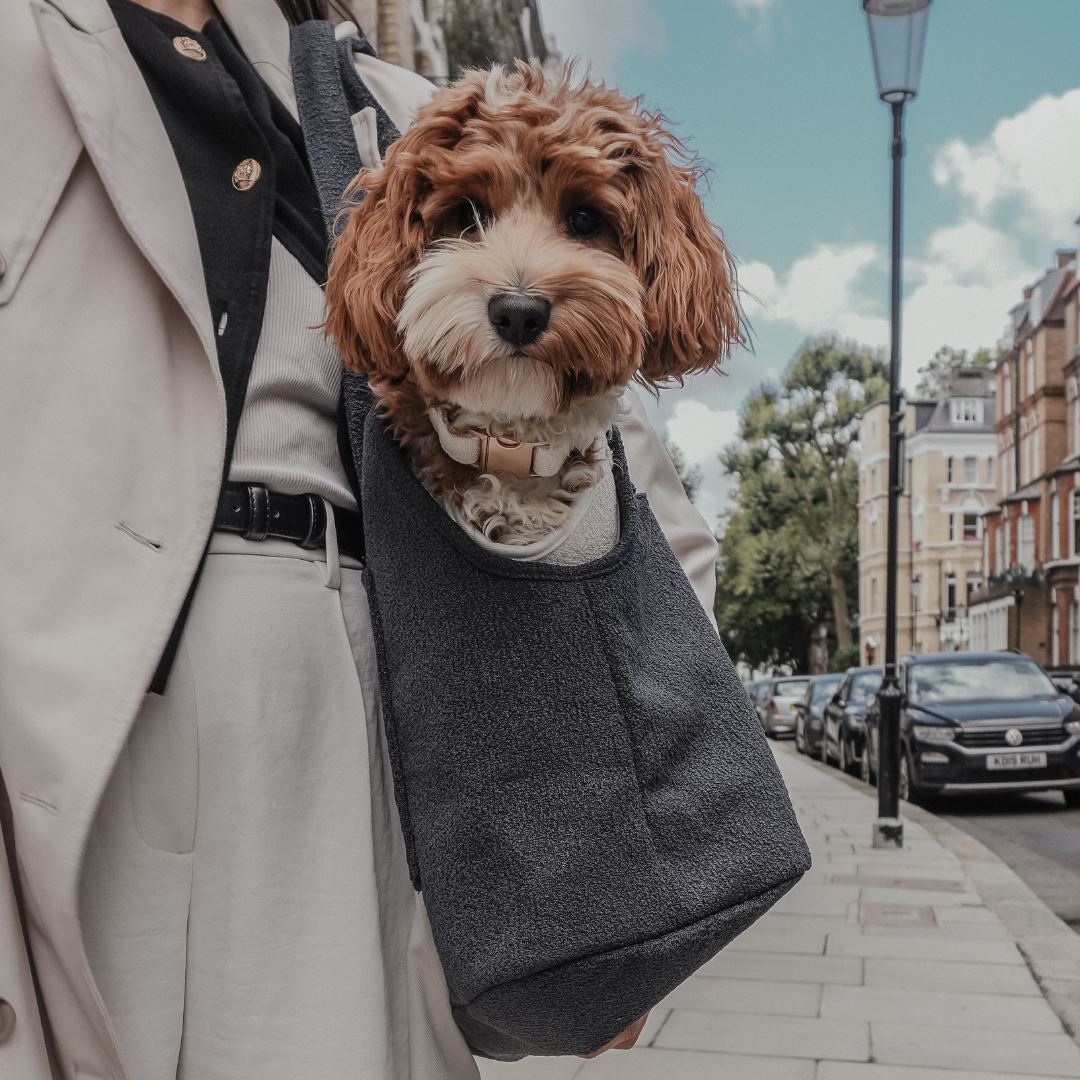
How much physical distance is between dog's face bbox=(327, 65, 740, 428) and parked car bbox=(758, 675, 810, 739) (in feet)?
103

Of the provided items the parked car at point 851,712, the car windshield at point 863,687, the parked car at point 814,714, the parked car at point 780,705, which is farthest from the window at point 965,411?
the car windshield at point 863,687

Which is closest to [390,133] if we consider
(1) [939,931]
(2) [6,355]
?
(2) [6,355]

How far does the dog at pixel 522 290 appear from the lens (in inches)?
58.9

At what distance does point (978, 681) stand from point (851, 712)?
510cm

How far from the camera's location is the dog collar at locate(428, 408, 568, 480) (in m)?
1.61

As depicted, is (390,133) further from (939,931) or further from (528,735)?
(939,931)

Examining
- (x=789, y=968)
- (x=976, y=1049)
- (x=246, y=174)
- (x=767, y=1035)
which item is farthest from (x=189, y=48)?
(x=789, y=968)

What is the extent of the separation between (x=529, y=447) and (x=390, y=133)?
26.7 inches

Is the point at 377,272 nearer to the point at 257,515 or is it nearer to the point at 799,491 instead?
the point at 257,515

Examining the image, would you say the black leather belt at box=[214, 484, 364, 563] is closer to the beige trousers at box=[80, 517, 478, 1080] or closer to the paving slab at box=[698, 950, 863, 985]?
the beige trousers at box=[80, 517, 478, 1080]

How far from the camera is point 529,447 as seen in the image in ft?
5.32

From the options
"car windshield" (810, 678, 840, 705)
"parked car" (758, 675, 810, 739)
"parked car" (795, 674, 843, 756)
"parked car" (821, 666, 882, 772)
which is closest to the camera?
"parked car" (821, 666, 882, 772)

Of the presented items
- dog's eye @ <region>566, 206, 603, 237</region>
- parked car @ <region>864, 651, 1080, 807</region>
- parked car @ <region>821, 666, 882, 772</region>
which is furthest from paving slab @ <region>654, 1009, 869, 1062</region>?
parked car @ <region>821, 666, 882, 772</region>

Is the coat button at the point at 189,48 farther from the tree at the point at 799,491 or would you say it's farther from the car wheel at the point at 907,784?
the tree at the point at 799,491
